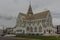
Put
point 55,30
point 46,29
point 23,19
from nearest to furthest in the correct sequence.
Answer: point 46,29 → point 55,30 → point 23,19

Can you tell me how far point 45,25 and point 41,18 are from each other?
0.84 metres

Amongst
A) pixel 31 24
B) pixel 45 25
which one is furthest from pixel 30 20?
pixel 45 25

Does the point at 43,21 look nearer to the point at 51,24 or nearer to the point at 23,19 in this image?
the point at 51,24

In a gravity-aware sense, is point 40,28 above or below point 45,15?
below

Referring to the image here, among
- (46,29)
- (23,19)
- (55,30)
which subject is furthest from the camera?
(23,19)

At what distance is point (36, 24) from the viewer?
17656 millimetres

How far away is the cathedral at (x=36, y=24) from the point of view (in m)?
16.5

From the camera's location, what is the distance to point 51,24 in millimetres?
16234

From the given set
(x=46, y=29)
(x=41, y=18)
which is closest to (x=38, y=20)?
(x=41, y=18)

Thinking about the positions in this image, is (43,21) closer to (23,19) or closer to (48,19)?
(48,19)

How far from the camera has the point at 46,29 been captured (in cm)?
1622

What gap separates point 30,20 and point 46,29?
195 centimetres

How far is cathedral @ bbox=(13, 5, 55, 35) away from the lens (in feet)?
54.2

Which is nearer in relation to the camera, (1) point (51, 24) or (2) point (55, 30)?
(1) point (51, 24)
